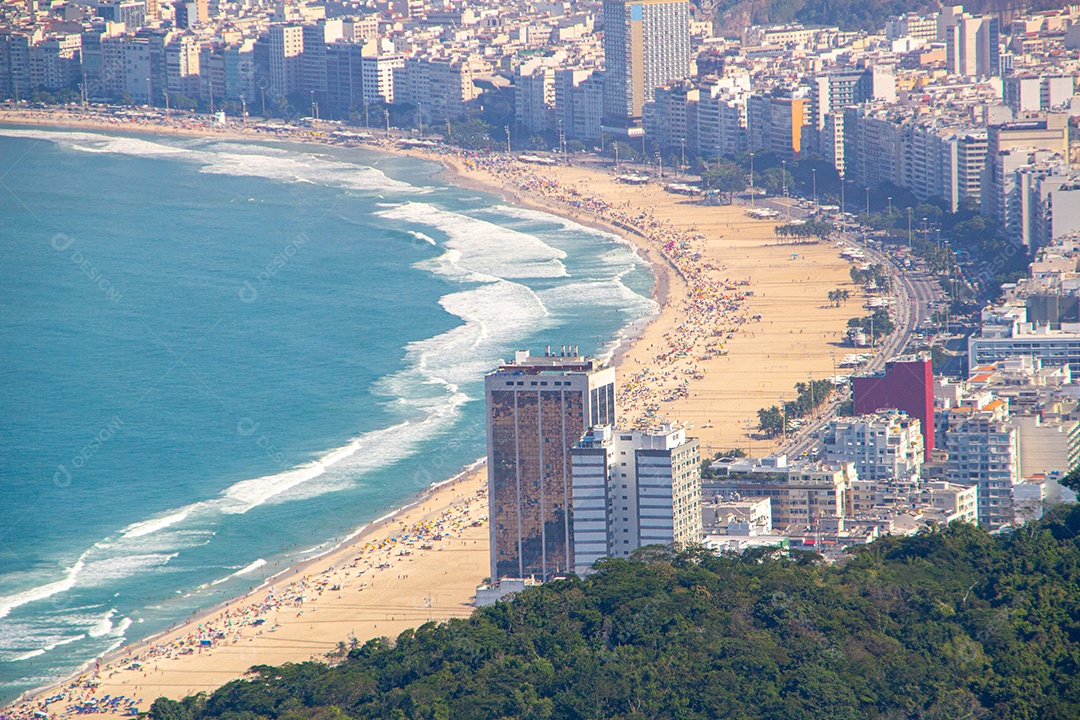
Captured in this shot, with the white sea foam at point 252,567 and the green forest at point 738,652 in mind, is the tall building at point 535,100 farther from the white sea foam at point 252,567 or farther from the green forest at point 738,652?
the green forest at point 738,652

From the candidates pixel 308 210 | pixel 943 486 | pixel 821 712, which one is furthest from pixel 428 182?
pixel 821 712

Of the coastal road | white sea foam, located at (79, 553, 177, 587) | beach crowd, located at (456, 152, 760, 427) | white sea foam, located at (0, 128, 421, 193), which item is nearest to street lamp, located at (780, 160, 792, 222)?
beach crowd, located at (456, 152, 760, 427)

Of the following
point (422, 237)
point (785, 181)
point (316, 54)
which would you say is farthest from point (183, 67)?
point (785, 181)

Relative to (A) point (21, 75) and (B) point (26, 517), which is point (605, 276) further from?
(A) point (21, 75)

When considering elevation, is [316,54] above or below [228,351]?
above

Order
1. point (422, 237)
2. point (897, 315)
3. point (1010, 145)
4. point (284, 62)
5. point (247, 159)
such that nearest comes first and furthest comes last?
point (897, 315)
point (1010, 145)
point (422, 237)
point (247, 159)
point (284, 62)

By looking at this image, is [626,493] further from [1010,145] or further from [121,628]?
[1010,145]
